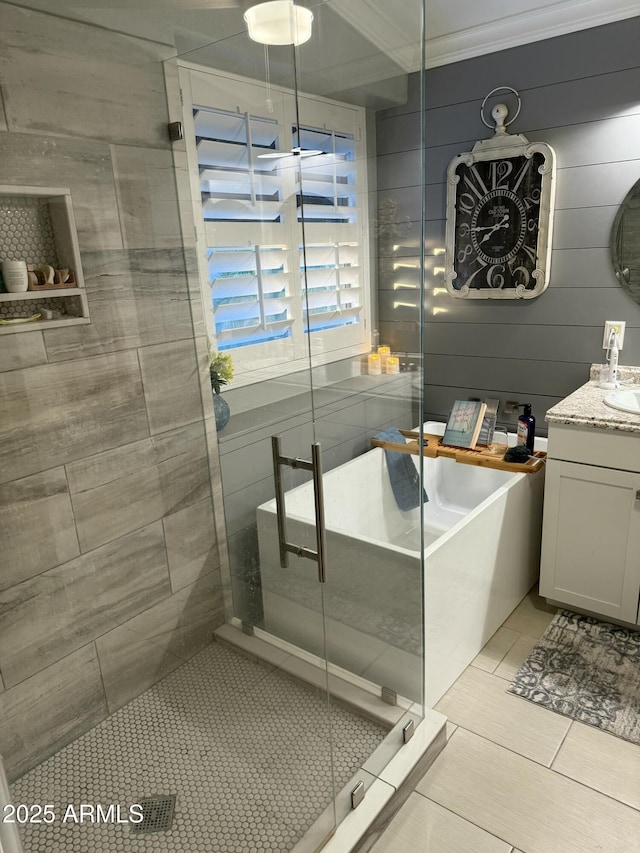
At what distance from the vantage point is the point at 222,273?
1946 mm

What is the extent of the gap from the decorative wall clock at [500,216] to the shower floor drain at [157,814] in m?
2.50

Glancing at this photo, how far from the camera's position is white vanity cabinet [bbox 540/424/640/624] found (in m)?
→ 2.32

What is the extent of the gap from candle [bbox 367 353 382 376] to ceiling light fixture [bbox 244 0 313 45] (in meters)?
0.92

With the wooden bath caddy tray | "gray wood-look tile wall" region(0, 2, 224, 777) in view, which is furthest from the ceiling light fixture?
the wooden bath caddy tray

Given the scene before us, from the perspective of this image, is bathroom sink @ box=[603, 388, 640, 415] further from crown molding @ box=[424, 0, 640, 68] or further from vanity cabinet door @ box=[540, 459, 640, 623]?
crown molding @ box=[424, 0, 640, 68]

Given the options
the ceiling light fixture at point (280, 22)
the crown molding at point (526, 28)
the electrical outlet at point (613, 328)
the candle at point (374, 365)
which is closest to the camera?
the ceiling light fixture at point (280, 22)

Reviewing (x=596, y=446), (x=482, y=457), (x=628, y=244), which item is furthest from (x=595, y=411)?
(x=628, y=244)

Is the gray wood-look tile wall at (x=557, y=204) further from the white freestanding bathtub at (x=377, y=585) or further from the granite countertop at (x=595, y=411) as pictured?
the white freestanding bathtub at (x=377, y=585)

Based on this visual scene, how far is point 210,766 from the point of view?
5.90 feet

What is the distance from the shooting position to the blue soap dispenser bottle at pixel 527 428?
9.16 feet

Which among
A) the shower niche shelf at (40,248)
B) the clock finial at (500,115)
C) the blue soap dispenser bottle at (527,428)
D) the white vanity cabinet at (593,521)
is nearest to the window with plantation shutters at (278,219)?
the shower niche shelf at (40,248)

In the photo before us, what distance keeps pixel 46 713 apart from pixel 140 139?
181 centimetres

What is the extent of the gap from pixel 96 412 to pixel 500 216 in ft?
6.89

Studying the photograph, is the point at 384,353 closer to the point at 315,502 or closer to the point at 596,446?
the point at 315,502
